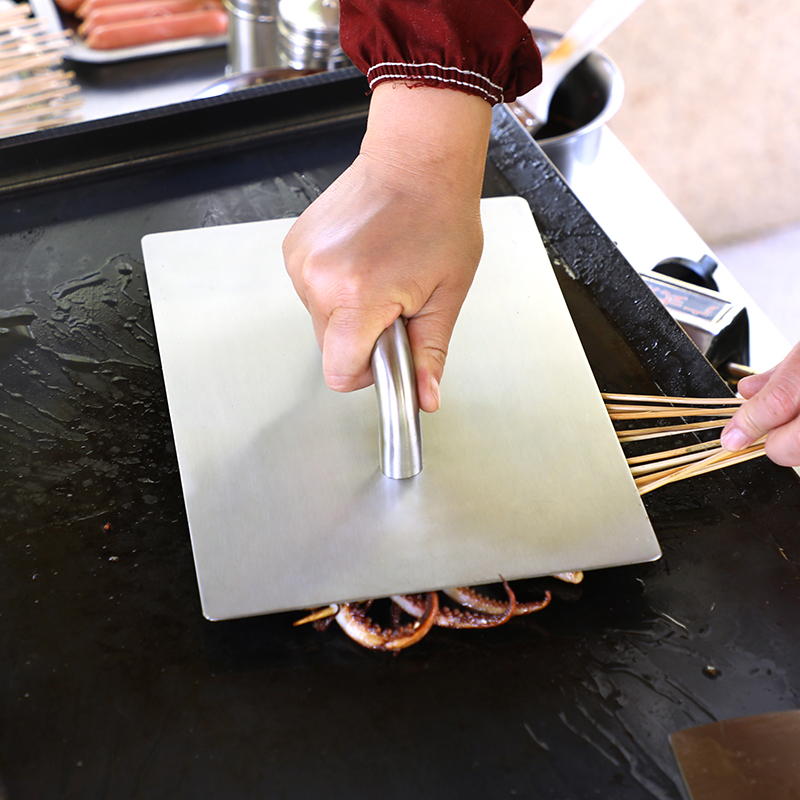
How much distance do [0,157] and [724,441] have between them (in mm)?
942

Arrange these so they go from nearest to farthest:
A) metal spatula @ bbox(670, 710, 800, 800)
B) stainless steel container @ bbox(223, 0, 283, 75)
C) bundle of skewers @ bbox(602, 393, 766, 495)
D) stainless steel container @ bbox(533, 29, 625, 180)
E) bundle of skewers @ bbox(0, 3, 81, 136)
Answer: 1. metal spatula @ bbox(670, 710, 800, 800)
2. bundle of skewers @ bbox(602, 393, 766, 495)
3. stainless steel container @ bbox(533, 29, 625, 180)
4. bundle of skewers @ bbox(0, 3, 81, 136)
5. stainless steel container @ bbox(223, 0, 283, 75)

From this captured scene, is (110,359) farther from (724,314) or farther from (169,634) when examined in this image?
(724,314)

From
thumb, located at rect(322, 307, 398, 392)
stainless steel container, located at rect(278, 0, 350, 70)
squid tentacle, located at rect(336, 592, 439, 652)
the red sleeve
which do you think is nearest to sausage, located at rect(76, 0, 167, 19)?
stainless steel container, located at rect(278, 0, 350, 70)

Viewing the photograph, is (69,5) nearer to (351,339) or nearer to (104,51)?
(104,51)

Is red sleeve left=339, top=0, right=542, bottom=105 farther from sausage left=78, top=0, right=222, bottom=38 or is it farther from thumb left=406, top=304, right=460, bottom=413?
sausage left=78, top=0, right=222, bottom=38

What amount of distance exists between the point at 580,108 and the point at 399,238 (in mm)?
885

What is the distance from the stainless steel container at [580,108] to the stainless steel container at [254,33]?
0.58m

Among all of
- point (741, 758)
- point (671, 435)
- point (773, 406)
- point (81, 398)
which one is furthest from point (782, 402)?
point (81, 398)

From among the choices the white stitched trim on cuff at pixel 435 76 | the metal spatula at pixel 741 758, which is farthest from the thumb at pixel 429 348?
the metal spatula at pixel 741 758

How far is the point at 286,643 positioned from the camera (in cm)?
64

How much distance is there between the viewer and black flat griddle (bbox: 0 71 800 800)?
0.57 metres

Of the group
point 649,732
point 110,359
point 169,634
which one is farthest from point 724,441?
point 110,359

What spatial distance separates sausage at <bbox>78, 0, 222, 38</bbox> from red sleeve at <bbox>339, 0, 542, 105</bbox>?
119cm

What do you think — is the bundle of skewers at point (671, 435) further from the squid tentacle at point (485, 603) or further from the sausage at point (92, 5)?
the sausage at point (92, 5)
